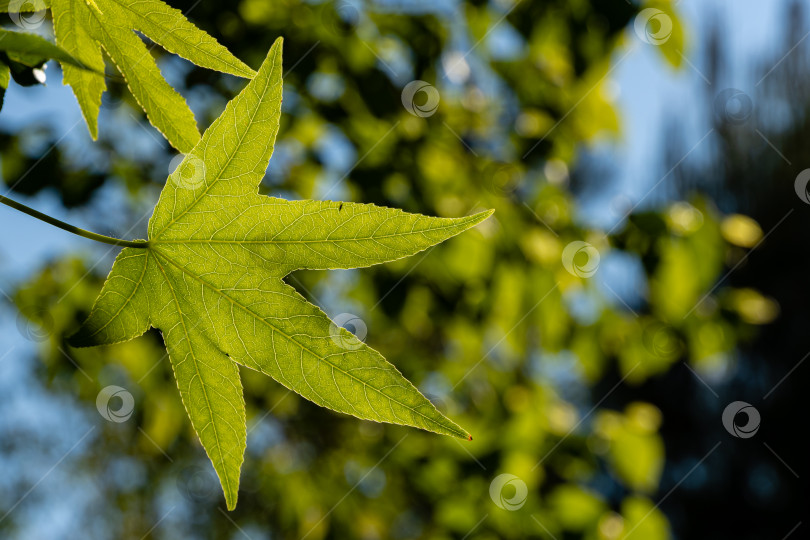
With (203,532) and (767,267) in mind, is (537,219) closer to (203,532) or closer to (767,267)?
(203,532)

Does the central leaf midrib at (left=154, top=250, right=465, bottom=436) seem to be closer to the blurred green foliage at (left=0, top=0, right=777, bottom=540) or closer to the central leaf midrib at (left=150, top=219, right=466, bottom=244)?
the central leaf midrib at (left=150, top=219, right=466, bottom=244)

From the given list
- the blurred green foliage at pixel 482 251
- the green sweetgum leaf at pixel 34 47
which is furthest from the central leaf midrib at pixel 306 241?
the blurred green foliage at pixel 482 251

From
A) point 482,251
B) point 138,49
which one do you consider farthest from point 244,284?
point 482,251

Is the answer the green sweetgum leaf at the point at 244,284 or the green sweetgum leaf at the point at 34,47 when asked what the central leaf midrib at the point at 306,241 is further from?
the green sweetgum leaf at the point at 34,47

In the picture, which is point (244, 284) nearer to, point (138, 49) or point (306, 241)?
point (306, 241)

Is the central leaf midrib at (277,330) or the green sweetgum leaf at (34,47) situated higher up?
the green sweetgum leaf at (34,47)

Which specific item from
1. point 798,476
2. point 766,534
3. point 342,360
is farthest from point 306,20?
point 766,534
